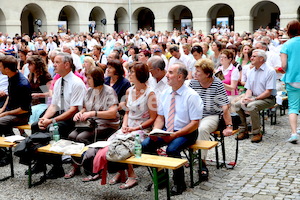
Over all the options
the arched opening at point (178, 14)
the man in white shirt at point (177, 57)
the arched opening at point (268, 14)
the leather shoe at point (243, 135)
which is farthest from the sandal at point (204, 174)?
the arched opening at point (268, 14)

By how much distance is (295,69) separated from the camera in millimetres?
6695

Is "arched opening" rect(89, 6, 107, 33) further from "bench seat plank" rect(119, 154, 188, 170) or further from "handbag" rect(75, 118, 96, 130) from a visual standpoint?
"bench seat plank" rect(119, 154, 188, 170)

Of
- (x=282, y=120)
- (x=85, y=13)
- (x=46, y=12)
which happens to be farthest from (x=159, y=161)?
(x=85, y=13)

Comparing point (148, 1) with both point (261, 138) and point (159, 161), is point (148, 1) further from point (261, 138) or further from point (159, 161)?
point (159, 161)

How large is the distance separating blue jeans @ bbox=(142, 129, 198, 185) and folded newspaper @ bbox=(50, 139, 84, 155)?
33.6 inches

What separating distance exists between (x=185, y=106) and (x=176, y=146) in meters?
0.51

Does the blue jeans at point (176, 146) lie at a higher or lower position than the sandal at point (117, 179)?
higher

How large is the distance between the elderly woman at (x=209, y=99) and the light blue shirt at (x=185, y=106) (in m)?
0.56

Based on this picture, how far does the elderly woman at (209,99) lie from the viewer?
5.55 m

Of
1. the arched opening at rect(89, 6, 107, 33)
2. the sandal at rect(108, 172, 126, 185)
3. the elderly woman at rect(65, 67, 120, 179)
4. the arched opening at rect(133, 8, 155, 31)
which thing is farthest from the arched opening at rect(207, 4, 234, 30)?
the sandal at rect(108, 172, 126, 185)

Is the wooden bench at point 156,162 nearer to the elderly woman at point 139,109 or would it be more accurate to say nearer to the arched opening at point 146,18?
the elderly woman at point 139,109

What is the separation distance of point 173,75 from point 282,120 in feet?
15.0

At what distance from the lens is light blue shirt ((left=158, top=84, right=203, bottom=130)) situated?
496 centimetres

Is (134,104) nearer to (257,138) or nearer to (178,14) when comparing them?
(257,138)
